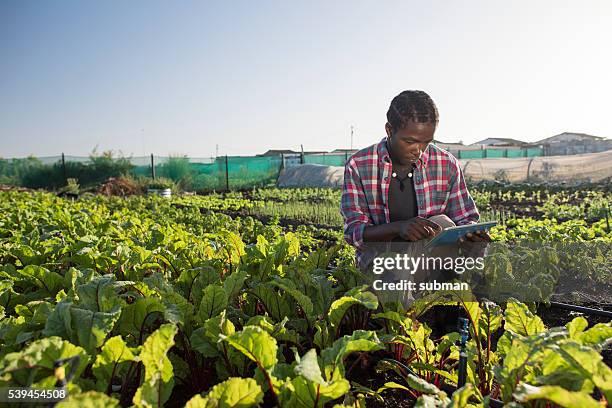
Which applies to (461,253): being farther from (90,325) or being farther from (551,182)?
(551,182)

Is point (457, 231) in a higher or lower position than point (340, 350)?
higher

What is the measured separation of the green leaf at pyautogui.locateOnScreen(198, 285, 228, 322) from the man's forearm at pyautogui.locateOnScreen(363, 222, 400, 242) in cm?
115

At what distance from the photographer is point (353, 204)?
283 centimetres

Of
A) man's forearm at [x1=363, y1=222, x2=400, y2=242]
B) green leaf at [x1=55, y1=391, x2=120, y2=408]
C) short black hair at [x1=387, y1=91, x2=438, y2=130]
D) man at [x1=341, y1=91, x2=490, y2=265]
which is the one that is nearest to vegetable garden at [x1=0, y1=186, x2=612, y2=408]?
green leaf at [x1=55, y1=391, x2=120, y2=408]

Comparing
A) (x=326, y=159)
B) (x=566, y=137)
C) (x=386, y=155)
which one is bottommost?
(x=386, y=155)

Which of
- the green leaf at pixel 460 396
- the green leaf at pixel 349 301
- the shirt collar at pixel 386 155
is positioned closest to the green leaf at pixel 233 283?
the green leaf at pixel 349 301

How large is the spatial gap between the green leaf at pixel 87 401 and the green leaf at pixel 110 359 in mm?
291

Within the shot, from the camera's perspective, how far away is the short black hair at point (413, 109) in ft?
7.88

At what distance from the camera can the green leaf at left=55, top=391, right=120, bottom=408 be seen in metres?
0.85

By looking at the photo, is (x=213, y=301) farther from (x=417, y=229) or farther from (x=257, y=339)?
(x=417, y=229)

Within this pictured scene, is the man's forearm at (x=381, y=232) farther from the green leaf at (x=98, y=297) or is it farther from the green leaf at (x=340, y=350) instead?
the green leaf at (x=98, y=297)

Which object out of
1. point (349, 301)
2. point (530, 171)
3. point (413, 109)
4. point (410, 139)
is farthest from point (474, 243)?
point (530, 171)

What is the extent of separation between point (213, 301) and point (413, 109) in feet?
4.86

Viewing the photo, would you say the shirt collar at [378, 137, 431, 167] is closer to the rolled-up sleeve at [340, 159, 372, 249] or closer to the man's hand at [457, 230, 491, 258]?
the rolled-up sleeve at [340, 159, 372, 249]
